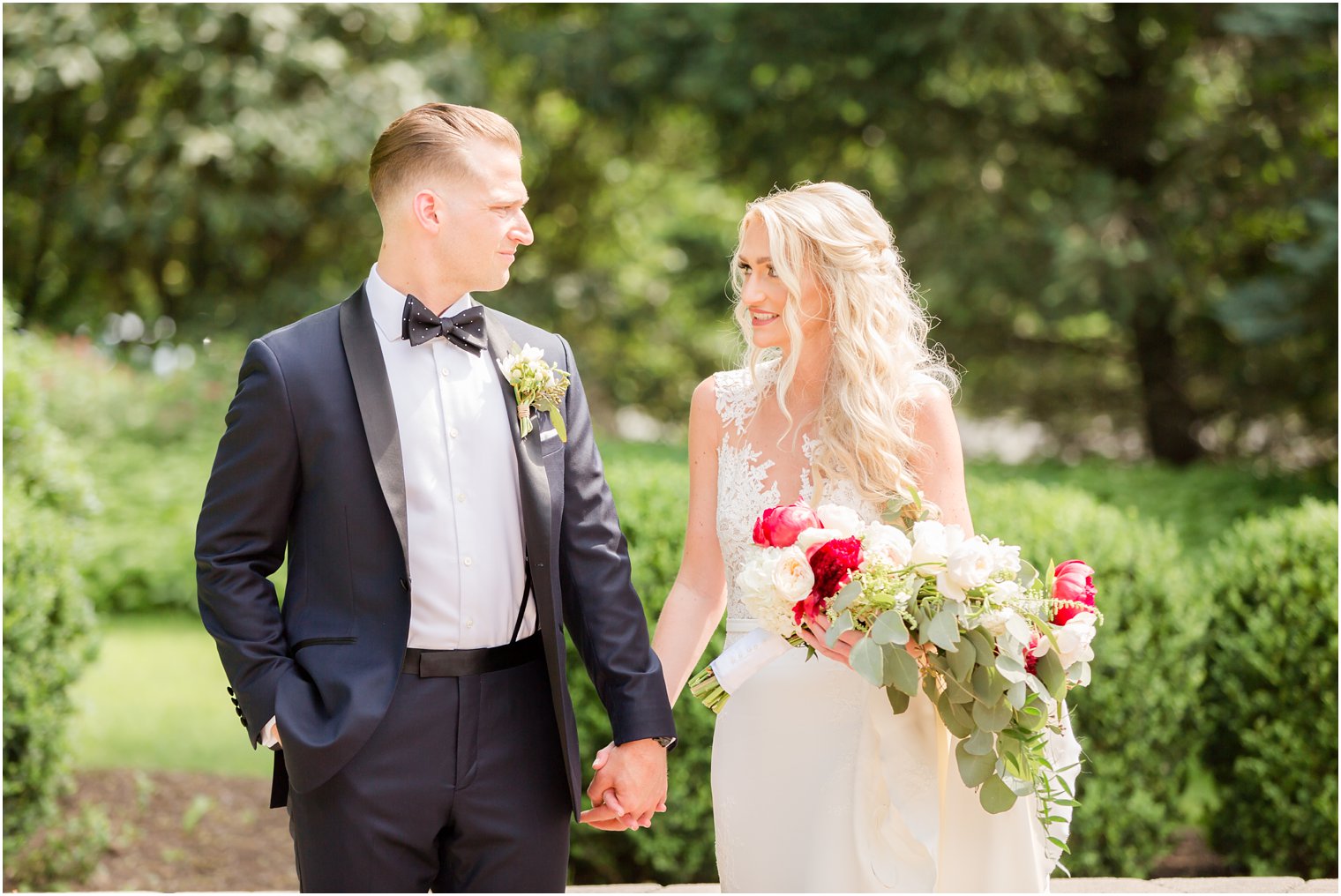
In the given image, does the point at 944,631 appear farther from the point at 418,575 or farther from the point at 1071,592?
the point at 418,575

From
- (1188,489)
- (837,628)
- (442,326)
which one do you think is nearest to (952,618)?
(837,628)

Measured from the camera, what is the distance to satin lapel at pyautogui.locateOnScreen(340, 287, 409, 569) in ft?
8.92

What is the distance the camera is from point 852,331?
11.3 feet

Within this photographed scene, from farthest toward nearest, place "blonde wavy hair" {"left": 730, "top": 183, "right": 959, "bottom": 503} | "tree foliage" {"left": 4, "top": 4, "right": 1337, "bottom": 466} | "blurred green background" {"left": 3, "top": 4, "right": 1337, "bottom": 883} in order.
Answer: "tree foliage" {"left": 4, "top": 4, "right": 1337, "bottom": 466}
"blurred green background" {"left": 3, "top": 4, "right": 1337, "bottom": 883}
"blonde wavy hair" {"left": 730, "top": 183, "right": 959, "bottom": 503}

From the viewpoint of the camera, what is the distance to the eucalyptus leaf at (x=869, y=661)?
2740 mm

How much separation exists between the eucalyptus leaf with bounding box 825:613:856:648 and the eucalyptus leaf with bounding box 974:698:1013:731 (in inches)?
14.2

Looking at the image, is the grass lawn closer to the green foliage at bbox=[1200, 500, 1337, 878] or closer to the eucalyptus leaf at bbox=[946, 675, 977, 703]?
the eucalyptus leaf at bbox=[946, 675, 977, 703]

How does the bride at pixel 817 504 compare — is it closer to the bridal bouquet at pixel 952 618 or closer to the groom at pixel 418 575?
the bridal bouquet at pixel 952 618

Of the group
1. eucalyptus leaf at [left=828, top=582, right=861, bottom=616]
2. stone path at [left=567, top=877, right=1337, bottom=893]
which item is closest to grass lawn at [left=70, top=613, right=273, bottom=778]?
stone path at [left=567, top=877, right=1337, bottom=893]

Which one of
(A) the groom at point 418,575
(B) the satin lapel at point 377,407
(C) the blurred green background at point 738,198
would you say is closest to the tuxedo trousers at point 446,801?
(A) the groom at point 418,575

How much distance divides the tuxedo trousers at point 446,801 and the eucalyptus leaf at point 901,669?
0.79 m

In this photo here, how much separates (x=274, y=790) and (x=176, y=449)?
9.31m

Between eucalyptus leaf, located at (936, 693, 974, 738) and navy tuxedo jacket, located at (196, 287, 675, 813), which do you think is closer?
navy tuxedo jacket, located at (196, 287, 675, 813)

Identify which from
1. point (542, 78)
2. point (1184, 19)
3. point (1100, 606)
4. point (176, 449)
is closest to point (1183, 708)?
A: point (1100, 606)
